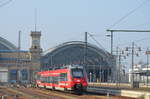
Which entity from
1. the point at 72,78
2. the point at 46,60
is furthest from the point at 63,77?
the point at 46,60

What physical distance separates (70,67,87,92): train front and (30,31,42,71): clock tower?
9031cm

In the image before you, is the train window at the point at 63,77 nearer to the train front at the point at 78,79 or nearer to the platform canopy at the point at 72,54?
the train front at the point at 78,79

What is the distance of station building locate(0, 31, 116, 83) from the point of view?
139 m

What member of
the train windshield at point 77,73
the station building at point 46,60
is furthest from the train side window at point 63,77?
the station building at point 46,60

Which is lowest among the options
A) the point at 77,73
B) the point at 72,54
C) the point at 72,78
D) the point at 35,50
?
the point at 72,78

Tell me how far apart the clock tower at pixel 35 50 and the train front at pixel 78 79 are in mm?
90310

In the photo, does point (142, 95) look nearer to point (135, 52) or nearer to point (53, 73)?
point (53, 73)

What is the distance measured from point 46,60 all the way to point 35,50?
587 inches

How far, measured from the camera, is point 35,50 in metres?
144

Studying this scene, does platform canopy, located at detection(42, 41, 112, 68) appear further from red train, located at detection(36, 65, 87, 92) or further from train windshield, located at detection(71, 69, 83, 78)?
train windshield, located at detection(71, 69, 83, 78)

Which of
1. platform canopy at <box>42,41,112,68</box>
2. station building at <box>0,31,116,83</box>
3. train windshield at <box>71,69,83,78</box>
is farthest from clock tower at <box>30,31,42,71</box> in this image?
train windshield at <box>71,69,83,78</box>

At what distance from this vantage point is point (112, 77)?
152m

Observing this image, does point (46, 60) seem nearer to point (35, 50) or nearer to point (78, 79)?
point (35, 50)

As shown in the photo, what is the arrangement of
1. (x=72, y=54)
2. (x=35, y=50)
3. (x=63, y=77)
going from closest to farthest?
(x=63, y=77) → (x=35, y=50) → (x=72, y=54)
